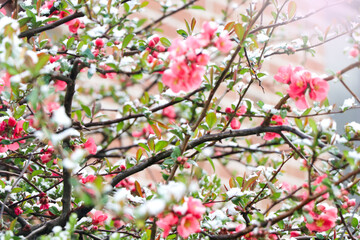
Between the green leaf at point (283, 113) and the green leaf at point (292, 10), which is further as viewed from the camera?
the green leaf at point (292, 10)

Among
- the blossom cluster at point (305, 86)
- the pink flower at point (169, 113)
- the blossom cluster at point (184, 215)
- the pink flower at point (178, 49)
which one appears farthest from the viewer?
the pink flower at point (169, 113)

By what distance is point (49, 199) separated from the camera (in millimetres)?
1258

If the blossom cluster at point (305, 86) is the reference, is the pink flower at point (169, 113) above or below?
above

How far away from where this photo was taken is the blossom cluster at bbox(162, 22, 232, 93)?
868 mm

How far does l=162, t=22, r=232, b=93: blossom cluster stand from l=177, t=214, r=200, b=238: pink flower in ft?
0.96

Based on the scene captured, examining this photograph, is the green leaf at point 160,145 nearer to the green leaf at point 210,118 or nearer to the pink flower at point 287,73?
the green leaf at point 210,118

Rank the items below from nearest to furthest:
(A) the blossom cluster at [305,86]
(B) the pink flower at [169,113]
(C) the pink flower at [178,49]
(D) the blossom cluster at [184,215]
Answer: (D) the blossom cluster at [184,215], (C) the pink flower at [178,49], (A) the blossom cluster at [305,86], (B) the pink flower at [169,113]

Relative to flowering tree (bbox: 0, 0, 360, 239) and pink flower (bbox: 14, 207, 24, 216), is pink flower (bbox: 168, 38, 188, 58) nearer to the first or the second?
flowering tree (bbox: 0, 0, 360, 239)

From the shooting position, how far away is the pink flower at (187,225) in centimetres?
77

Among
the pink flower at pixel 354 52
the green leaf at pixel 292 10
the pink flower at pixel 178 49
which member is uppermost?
the green leaf at pixel 292 10

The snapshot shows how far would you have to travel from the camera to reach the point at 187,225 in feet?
2.56

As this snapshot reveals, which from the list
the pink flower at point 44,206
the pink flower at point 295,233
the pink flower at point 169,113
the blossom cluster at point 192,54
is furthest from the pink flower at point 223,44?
the pink flower at point 169,113

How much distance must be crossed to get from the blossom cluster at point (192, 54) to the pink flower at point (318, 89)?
224mm

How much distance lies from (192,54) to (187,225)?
1.10ft
